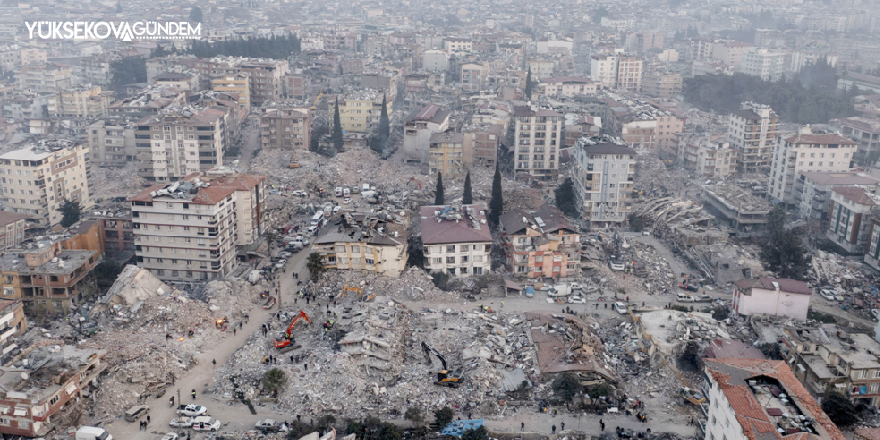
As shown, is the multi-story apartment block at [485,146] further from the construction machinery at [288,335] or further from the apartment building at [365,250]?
the construction machinery at [288,335]

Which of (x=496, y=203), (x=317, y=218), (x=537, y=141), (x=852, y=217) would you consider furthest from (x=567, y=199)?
(x=852, y=217)

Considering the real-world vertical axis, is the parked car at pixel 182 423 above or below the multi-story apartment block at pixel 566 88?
below

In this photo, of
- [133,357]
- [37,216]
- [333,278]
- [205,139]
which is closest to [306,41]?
[205,139]

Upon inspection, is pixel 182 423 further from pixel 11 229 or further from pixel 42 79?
pixel 42 79

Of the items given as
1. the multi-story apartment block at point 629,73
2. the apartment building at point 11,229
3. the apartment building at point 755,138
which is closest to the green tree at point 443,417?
the apartment building at point 11,229

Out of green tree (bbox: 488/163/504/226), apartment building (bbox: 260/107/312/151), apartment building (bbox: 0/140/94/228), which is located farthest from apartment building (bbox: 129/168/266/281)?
apartment building (bbox: 260/107/312/151)
